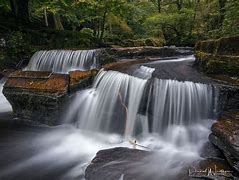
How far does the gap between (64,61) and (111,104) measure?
3.72 m

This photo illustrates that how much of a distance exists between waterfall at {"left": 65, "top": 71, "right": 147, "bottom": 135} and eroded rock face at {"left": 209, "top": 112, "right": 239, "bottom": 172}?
6.87 feet

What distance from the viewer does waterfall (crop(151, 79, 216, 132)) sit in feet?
20.4

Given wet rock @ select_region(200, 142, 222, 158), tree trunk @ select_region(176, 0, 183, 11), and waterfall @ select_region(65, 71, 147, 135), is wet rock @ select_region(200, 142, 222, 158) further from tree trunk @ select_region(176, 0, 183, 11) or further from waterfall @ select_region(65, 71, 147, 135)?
tree trunk @ select_region(176, 0, 183, 11)

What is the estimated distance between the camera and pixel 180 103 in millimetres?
6453

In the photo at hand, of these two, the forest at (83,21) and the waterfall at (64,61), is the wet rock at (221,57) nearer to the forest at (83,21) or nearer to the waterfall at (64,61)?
the forest at (83,21)

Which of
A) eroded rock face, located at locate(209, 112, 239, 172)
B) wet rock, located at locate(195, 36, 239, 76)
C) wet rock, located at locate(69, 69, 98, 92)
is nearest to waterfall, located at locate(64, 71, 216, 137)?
wet rock, located at locate(69, 69, 98, 92)

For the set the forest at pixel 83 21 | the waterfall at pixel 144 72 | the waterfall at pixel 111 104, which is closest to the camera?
the waterfall at pixel 111 104

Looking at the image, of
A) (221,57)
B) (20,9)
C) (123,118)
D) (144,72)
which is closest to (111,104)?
(123,118)

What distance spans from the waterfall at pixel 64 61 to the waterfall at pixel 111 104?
212cm

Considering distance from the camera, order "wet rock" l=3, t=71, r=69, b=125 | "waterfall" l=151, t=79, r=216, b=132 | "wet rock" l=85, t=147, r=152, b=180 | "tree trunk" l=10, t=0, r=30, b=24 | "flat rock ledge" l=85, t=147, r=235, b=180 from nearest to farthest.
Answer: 1. "flat rock ledge" l=85, t=147, r=235, b=180
2. "wet rock" l=85, t=147, r=152, b=180
3. "waterfall" l=151, t=79, r=216, b=132
4. "wet rock" l=3, t=71, r=69, b=125
5. "tree trunk" l=10, t=0, r=30, b=24

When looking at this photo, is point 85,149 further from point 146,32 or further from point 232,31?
point 146,32

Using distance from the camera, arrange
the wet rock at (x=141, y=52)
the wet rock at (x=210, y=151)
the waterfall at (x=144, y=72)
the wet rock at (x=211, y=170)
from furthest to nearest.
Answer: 1. the wet rock at (x=141, y=52)
2. the waterfall at (x=144, y=72)
3. the wet rock at (x=210, y=151)
4. the wet rock at (x=211, y=170)

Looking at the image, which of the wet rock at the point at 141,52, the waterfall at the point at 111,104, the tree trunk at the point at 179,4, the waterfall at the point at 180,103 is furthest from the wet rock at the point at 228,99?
the tree trunk at the point at 179,4

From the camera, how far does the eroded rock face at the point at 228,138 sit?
4430mm
